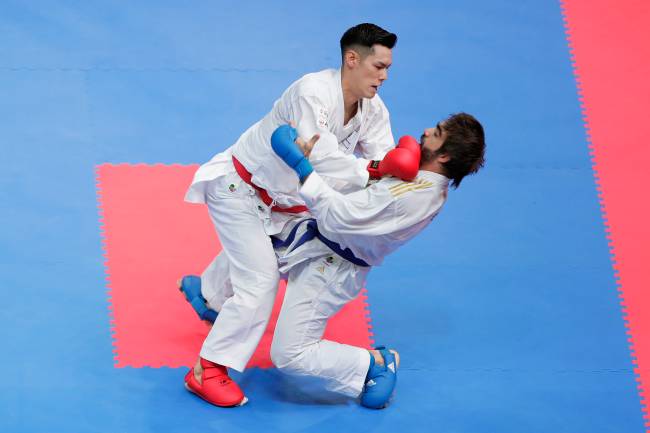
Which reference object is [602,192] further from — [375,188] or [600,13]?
[375,188]

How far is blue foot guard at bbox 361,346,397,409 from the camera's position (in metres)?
5.55

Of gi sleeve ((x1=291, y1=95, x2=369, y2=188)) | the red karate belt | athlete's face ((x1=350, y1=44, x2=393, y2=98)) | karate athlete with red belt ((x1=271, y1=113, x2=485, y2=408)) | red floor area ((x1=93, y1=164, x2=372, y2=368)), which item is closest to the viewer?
karate athlete with red belt ((x1=271, y1=113, x2=485, y2=408))

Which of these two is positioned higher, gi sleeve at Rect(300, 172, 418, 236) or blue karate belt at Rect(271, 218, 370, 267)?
gi sleeve at Rect(300, 172, 418, 236)

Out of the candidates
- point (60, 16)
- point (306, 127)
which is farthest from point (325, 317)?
point (60, 16)

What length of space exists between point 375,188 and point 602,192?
2.72 m

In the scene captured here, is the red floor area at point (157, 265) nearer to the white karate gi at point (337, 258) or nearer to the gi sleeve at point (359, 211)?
the white karate gi at point (337, 258)

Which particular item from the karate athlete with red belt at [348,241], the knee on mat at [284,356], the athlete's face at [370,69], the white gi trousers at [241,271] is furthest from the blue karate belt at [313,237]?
the athlete's face at [370,69]

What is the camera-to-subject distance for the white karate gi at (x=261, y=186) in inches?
204

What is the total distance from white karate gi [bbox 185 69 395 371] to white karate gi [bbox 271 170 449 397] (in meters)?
0.13

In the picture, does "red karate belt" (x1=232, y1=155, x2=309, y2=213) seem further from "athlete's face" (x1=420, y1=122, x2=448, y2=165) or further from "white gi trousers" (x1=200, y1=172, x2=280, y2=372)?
"athlete's face" (x1=420, y1=122, x2=448, y2=165)

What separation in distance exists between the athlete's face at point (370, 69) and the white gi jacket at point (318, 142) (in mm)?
102

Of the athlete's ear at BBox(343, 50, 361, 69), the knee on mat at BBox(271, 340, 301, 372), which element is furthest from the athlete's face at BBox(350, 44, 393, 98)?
the knee on mat at BBox(271, 340, 301, 372)

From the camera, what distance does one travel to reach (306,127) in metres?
5.15

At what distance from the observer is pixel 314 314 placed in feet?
17.6
